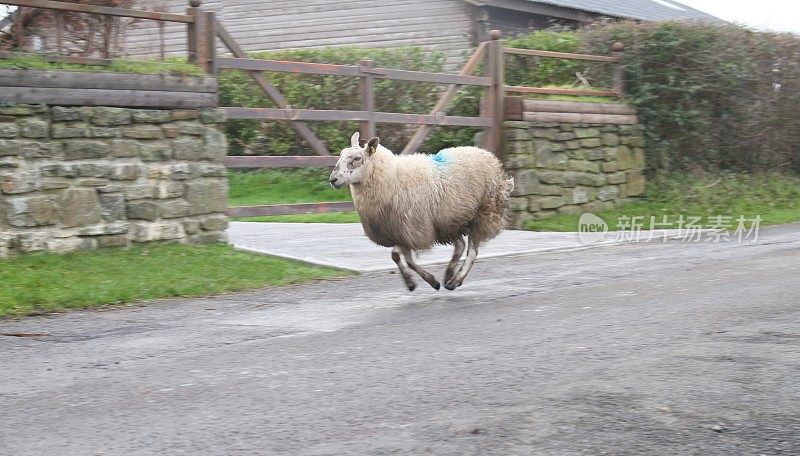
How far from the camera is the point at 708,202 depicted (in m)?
17.0

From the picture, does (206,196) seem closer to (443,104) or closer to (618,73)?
(443,104)

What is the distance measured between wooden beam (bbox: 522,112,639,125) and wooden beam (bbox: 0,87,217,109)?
18.2 feet

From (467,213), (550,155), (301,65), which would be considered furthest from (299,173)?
(467,213)

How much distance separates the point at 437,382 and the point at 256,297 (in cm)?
411

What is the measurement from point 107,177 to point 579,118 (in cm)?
804

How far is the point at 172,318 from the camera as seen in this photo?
842cm

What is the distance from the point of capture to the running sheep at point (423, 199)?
31.0 feet

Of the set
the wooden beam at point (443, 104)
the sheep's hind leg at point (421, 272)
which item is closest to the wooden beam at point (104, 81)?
the wooden beam at point (443, 104)

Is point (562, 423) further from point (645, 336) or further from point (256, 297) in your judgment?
point (256, 297)

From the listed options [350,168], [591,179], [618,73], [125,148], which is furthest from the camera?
[618,73]

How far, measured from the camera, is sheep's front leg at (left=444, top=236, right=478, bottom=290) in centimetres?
960

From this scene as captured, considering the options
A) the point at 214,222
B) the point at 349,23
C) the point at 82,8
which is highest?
the point at 349,23

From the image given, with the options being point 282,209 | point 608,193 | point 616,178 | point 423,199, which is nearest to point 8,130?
point 282,209

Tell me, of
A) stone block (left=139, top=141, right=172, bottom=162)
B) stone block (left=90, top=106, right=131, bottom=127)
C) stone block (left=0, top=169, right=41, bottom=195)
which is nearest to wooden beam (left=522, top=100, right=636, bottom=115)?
stone block (left=139, top=141, right=172, bottom=162)
